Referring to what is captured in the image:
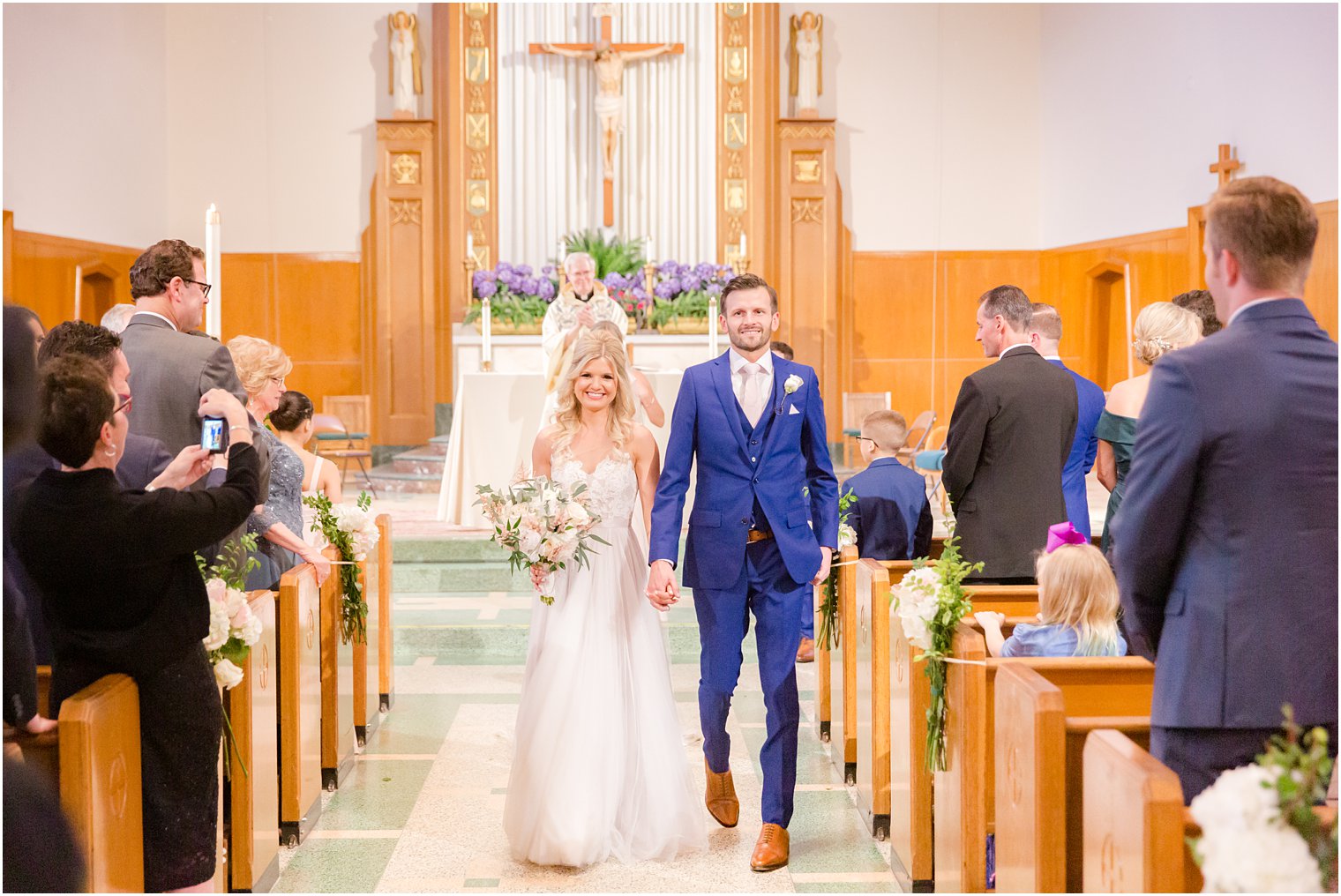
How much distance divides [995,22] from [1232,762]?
39.9ft

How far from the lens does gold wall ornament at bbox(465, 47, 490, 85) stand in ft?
40.7

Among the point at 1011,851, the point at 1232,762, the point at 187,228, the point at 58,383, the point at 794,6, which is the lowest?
the point at 1011,851

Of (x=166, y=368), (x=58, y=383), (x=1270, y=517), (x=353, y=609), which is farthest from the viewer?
(x=353, y=609)

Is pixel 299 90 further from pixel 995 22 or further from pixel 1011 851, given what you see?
pixel 1011 851

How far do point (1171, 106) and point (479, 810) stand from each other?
27.7 ft

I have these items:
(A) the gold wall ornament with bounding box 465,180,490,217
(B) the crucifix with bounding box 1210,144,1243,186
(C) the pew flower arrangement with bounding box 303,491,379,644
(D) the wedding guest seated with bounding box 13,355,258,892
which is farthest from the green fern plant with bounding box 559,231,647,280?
(D) the wedding guest seated with bounding box 13,355,258,892

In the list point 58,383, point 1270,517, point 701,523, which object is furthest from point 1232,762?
point 58,383

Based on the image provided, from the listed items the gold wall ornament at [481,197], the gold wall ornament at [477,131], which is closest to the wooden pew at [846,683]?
the gold wall ornament at [481,197]

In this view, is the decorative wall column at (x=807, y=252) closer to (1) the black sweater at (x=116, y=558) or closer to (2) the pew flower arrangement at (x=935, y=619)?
(2) the pew flower arrangement at (x=935, y=619)


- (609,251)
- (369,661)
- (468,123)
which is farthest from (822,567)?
(468,123)

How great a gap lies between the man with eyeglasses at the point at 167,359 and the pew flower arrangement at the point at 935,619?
2.01m

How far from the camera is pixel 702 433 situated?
3.83 meters

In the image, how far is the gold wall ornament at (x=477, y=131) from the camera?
12.5 metres

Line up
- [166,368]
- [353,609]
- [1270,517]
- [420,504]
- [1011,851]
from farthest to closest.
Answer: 1. [420,504]
2. [353,609]
3. [166,368]
4. [1011,851]
5. [1270,517]
